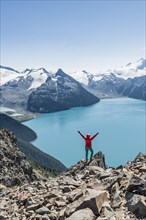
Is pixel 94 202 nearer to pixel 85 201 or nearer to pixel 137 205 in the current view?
pixel 85 201

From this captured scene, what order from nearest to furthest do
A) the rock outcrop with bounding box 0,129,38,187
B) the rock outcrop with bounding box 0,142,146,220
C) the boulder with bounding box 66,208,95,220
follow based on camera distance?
1. the boulder with bounding box 66,208,95,220
2. the rock outcrop with bounding box 0,142,146,220
3. the rock outcrop with bounding box 0,129,38,187

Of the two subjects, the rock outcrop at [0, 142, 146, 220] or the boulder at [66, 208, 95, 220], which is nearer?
the boulder at [66, 208, 95, 220]

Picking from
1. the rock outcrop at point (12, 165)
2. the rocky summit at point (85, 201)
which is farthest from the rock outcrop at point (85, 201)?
the rock outcrop at point (12, 165)

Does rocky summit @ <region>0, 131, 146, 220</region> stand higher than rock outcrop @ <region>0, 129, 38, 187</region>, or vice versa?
rocky summit @ <region>0, 131, 146, 220</region>

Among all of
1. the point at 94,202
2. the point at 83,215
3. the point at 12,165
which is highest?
the point at 94,202

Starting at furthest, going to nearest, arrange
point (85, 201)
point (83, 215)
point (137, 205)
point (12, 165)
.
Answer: point (12, 165), point (85, 201), point (137, 205), point (83, 215)

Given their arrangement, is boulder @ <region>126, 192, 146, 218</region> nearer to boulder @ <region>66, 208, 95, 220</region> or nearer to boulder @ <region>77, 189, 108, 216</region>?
boulder @ <region>77, 189, 108, 216</region>

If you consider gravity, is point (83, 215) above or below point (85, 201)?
below

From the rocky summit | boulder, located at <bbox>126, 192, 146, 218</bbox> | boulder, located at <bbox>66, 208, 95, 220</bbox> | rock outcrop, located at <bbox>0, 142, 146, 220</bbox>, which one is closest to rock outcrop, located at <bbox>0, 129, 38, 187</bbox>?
the rocky summit

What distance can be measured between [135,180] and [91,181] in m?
3.55

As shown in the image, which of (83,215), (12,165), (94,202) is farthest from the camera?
(12,165)

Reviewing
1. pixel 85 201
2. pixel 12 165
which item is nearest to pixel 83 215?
pixel 85 201

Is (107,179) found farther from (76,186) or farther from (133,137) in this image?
(133,137)

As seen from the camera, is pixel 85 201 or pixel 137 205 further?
pixel 85 201
